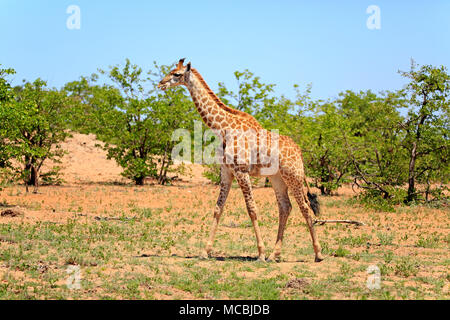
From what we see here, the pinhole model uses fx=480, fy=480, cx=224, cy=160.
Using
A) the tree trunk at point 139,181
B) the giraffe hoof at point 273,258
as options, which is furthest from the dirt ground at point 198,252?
the tree trunk at point 139,181

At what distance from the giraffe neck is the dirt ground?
2.79 m

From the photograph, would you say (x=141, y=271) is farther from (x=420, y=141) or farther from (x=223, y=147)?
(x=420, y=141)

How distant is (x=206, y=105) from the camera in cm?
1012

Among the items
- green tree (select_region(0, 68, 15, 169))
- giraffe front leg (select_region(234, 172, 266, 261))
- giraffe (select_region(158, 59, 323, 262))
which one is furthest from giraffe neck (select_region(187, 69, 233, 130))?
green tree (select_region(0, 68, 15, 169))

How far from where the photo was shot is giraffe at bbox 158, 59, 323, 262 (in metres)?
9.59

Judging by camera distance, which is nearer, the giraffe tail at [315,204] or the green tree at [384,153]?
the giraffe tail at [315,204]

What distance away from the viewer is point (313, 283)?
7773mm

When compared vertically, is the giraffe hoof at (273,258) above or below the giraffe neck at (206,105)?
below

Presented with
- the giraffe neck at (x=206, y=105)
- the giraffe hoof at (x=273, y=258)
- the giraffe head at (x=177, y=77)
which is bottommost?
the giraffe hoof at (x=273, y=258)

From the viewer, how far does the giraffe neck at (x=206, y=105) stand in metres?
10.1

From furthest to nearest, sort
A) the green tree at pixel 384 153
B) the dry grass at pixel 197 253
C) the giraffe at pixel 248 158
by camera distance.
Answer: the green tree at pixel 384 153, the giraffe at pixel 248 158, the dry grass at pixel 197 253

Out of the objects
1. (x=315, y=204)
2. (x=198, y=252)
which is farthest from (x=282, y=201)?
(x=315, y=204)

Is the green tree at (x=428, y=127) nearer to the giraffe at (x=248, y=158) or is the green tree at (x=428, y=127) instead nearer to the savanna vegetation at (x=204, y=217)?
Answer: the savanna vegetation at (x=204, y=217)
